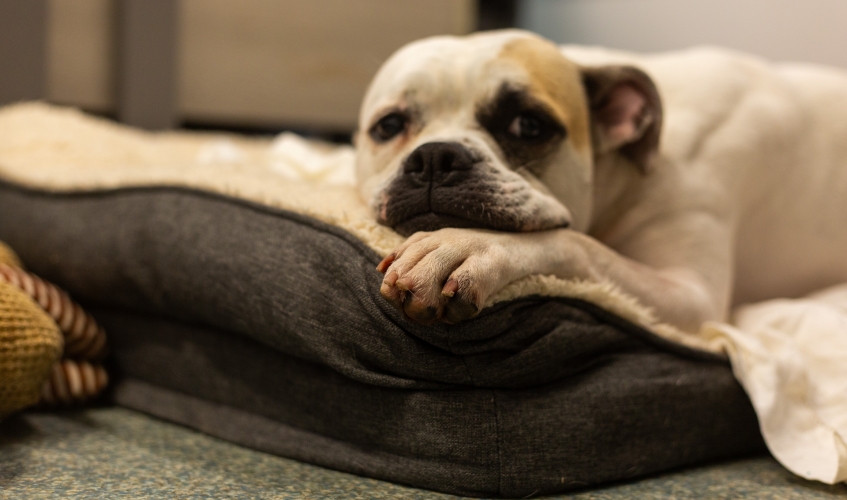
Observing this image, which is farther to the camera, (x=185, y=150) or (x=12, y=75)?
(x=12, y=75)

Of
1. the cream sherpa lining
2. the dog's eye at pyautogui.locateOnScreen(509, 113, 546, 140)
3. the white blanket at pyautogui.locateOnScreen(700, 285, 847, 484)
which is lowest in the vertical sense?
the white blanket at pyautogui.locateOnScreen(700, 285, 847, 484)

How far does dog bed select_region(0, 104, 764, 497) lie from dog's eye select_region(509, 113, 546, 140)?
28 cm

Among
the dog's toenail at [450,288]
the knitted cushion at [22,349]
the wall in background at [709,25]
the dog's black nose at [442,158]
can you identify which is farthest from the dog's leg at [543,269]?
the wall in background at [709,25]

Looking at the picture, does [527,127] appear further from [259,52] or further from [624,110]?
[259,52]

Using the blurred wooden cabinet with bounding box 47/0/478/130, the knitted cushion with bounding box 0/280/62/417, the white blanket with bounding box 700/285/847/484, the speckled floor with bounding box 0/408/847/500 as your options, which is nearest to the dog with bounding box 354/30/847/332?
the white blanket with bounding box 700/285/847/484

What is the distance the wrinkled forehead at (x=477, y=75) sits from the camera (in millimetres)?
1153

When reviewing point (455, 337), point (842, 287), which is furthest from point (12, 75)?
point (842, 287)

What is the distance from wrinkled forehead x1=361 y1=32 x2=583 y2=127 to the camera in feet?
3.78

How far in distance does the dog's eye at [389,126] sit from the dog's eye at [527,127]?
0.19 m

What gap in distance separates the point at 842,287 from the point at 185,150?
1.65 metres

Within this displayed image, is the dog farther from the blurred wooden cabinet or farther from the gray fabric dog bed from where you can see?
the blurred wooden cabinet

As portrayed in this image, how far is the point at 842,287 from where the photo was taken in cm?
151

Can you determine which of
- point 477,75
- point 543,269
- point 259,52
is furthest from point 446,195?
Result: point 259,52

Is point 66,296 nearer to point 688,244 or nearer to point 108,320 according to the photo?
point 108,320
